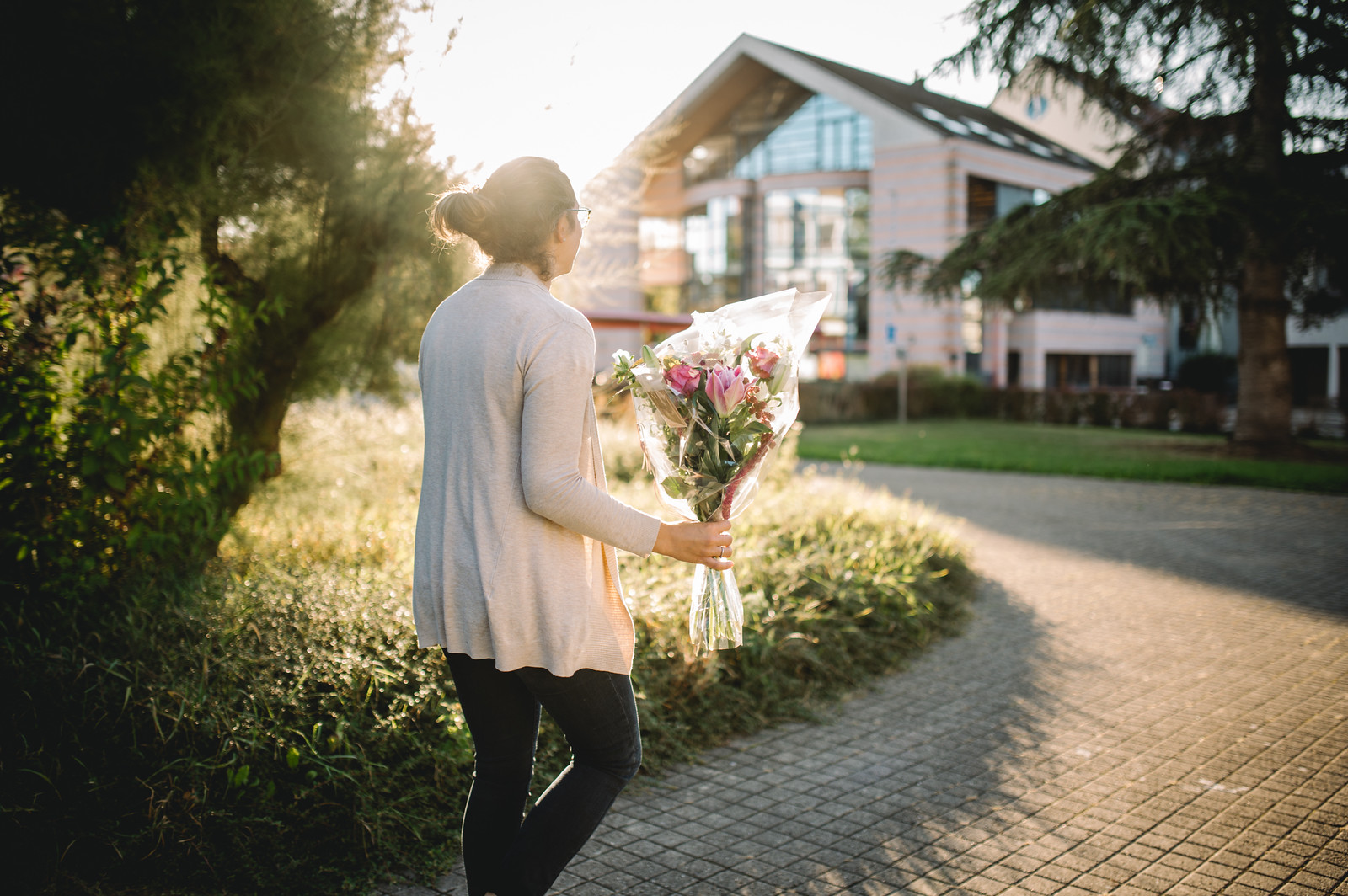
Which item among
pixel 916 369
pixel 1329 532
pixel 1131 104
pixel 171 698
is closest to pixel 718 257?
pixel 916 369

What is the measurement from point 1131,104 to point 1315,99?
2.74 meters

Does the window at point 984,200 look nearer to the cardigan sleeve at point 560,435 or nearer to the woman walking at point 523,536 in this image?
the woman walking at point 523,536

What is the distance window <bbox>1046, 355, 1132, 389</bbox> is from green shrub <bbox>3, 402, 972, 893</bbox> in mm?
34314

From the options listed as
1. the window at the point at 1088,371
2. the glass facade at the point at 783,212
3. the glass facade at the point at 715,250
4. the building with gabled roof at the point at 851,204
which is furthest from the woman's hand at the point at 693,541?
the window at the point at 1088,371

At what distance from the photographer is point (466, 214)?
2.05 meters

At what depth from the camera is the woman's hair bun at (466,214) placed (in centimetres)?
204

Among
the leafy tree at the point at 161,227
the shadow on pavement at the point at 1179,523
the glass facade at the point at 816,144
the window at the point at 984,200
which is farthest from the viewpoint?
the glass facade at the point at 816,144

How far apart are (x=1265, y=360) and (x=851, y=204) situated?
2097 centimetres

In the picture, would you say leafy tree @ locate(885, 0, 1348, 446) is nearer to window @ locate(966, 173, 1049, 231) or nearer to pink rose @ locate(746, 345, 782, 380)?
pink rose @ locate(746, 345, 782, 380)

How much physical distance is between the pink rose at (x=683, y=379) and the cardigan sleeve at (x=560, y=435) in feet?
1.47

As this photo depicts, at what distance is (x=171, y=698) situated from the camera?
325cm

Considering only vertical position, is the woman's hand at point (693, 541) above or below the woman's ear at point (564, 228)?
below

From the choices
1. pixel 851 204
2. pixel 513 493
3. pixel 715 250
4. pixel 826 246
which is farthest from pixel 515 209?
pixel 715 250

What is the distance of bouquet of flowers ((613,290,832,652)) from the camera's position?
96.0 inches
